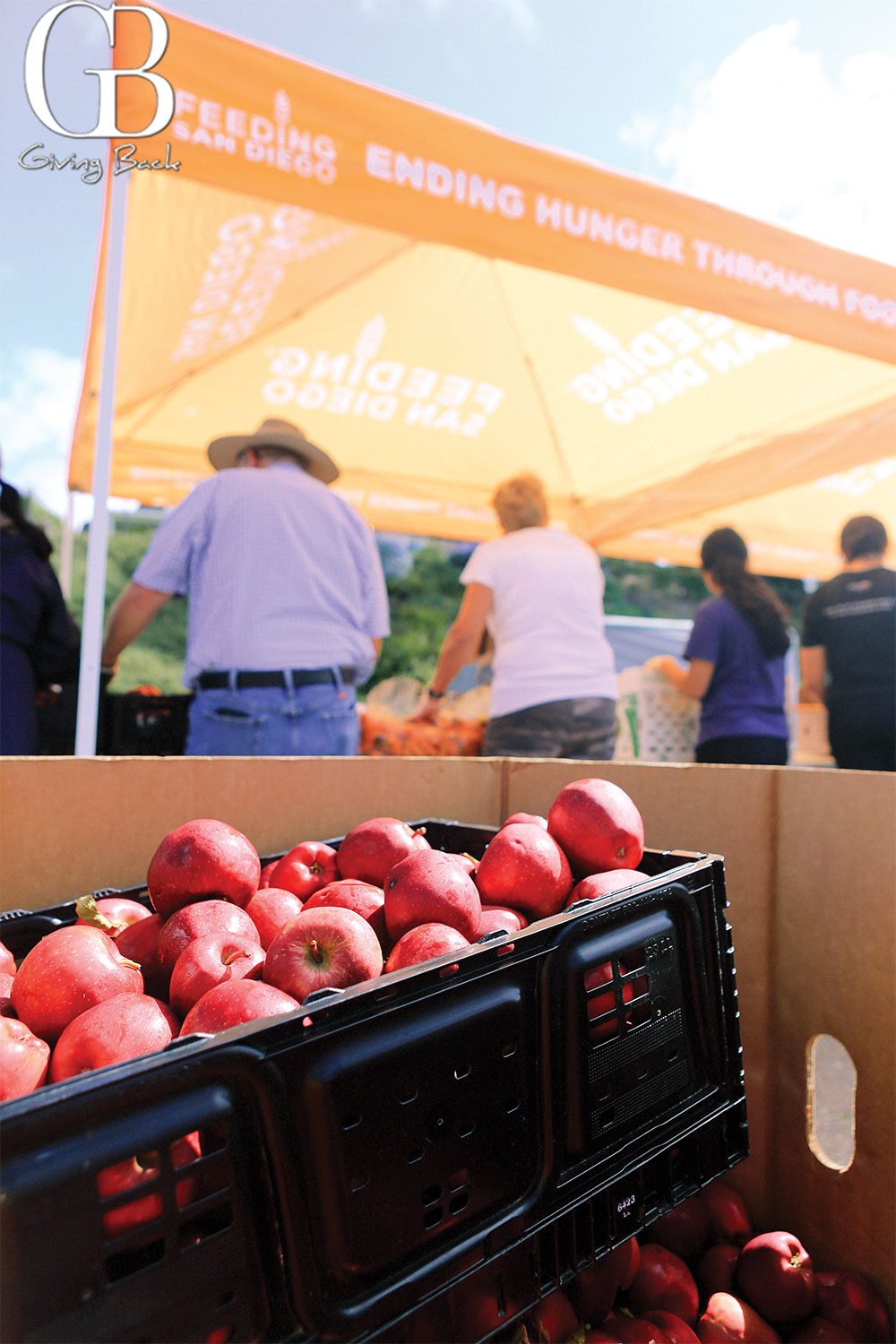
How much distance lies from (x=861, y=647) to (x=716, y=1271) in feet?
9.02

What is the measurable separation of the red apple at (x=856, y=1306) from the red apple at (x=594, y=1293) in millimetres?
413

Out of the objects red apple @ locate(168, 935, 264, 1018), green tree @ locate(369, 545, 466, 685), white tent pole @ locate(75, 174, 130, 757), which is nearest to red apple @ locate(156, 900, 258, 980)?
red apple @ locate(168, 935, 264, 1018)

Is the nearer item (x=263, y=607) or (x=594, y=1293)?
(x=594, y=1293)

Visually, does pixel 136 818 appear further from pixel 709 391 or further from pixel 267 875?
pixel 709 391

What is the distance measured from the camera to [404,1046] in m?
0.83

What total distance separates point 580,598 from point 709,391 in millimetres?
1780

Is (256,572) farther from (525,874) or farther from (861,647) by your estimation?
(861,647)

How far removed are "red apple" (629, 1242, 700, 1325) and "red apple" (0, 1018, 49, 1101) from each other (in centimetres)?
106

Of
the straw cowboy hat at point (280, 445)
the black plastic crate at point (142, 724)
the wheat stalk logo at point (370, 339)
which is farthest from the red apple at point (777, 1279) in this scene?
the wheat stalk logo at point (370, 339)

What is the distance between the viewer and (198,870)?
1195mm

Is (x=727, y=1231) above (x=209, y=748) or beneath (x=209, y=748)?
beneath

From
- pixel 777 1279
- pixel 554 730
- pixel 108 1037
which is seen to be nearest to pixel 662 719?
pixel 554 730

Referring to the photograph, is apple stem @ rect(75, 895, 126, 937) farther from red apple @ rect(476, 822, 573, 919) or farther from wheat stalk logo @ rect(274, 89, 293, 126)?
wheat stalk logo @ rect(274, 89, 293, 126)

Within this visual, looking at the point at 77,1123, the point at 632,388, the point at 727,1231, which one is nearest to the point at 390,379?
the point at 632,388
